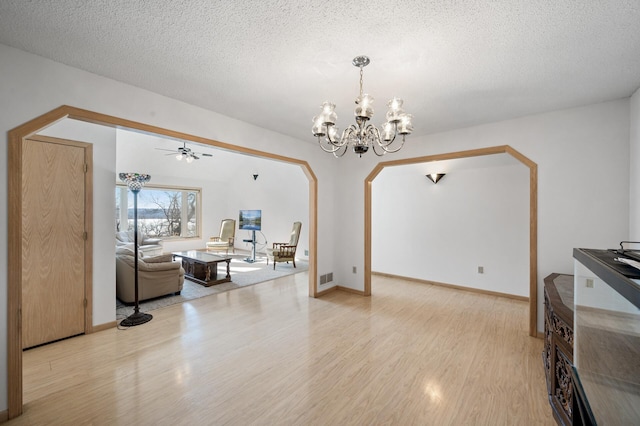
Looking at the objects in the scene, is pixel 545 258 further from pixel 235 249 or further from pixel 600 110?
pixel 235 249

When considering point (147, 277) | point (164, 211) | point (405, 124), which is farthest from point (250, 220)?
point (405, 124)

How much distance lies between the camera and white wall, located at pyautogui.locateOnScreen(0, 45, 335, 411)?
1.88 metres

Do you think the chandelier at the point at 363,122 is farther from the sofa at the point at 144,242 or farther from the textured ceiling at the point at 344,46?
the sofa at the point at 144,242

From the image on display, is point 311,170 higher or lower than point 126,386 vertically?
higher

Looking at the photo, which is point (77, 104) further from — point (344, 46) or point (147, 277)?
point (147, 277)

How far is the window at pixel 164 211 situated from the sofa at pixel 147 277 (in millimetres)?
4399

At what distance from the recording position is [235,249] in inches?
394

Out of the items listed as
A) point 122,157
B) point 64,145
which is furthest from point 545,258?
point 122,157

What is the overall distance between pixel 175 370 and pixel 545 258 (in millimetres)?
4194

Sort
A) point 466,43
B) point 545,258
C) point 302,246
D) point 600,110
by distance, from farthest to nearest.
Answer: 1. point 302,246
2. point 545,258
3. point 600,110
4. point 466,43

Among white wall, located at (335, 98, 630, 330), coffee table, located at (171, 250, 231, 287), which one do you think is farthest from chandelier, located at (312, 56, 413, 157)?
coffee table, located at (171, 250, 231, 287)

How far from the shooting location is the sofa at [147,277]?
13.2 feet

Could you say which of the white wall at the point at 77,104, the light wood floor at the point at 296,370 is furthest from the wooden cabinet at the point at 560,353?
the white wall at the point at 77,104

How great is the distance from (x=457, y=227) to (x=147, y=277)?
5470 mm
